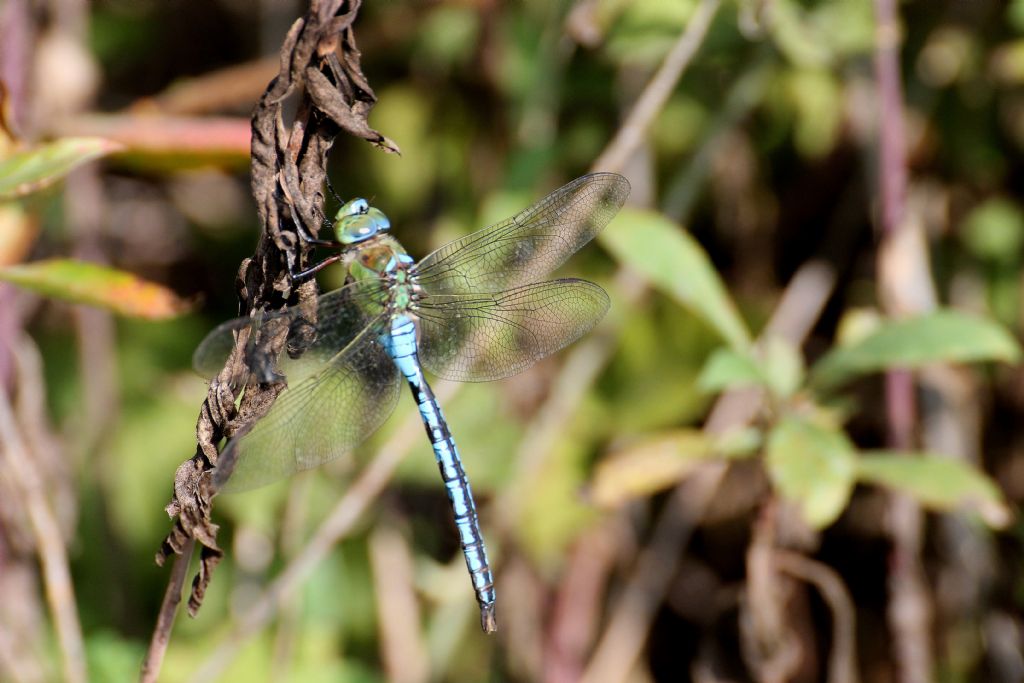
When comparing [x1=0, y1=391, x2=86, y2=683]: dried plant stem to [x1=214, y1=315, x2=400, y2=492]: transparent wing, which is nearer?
[x1=214, y1=315, x2=400, y2=492]: transparent wing

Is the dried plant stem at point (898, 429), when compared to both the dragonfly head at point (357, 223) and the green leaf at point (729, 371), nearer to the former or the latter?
the green leaf at point (729, 371)

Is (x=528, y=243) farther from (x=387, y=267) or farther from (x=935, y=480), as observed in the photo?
(x=935, y=480)

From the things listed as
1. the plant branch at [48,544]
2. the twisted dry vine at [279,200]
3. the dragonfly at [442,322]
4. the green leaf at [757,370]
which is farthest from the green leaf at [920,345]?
the plant branch at [48,544]

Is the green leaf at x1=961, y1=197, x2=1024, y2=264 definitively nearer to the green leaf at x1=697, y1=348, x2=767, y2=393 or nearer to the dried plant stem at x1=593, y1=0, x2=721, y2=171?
the dried plant stem at x1=593, y1=0, x2=721, y2=171

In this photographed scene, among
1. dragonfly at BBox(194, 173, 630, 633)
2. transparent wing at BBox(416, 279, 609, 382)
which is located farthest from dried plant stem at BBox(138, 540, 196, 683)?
transparent wing at BBox(416, 279, 609, 382)

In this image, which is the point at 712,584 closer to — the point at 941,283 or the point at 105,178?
the point at 941,283

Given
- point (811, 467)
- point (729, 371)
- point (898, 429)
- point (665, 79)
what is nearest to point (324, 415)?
point (729, 371)

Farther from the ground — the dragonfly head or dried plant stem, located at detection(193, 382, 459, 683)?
the dragonfly head

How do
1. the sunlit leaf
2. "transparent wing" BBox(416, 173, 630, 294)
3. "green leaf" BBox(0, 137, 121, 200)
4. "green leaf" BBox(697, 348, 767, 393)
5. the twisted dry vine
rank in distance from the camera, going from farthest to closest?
"transparent wing" BBox(416, 173, 630, 294)
"green leaf" BBox(697, 348, 767, 393)
the sunlit leaf
"green leaf" BBox(0, 137, 121, 200)
the twisted dry vine
